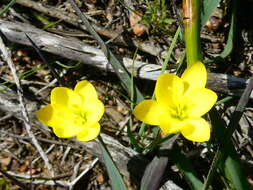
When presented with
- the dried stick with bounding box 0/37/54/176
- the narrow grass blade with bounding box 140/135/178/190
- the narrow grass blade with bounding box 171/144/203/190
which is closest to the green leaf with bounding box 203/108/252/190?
the narrow grass blade with bounding box 171/144/203/190

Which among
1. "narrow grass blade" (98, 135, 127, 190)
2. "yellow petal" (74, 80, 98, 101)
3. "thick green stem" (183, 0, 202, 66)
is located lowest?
"narrow grass blade" (98, 135, 127, 190)

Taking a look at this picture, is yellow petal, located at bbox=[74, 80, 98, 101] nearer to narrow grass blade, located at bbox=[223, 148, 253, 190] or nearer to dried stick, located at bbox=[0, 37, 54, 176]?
dried stick, located at bbox=[0, 37, 54, 176]

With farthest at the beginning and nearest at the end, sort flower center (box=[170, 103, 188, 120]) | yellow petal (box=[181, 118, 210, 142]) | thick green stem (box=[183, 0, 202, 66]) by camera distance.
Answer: flower center (box=[170, 103, 188, 120]), thick green stem (box=[183, 0, 202, 66]), yellow petal (box=[181, 118, 210, 142])

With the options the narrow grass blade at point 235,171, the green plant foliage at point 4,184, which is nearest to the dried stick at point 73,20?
the narrow grass blade at point 235,171

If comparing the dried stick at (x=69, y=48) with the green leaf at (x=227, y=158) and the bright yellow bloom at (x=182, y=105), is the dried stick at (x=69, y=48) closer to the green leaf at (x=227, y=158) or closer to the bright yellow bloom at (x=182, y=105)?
the bright yellow bloom at (x=182, y=105)

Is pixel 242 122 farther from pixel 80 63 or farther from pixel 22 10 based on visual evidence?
pixel 22 10

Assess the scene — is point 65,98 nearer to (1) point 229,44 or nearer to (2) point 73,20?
(2) point 73,20

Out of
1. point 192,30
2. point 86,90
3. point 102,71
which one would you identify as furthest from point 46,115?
point 192,30
